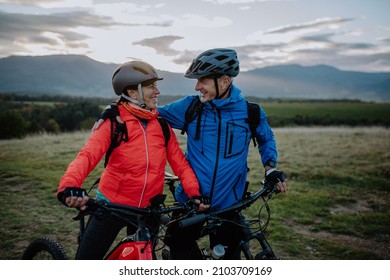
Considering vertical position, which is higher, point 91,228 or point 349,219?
point 91,228

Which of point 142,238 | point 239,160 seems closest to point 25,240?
point 142,238

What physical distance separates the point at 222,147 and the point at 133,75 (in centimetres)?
100

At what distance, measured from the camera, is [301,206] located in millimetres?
7191

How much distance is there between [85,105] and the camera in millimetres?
39094

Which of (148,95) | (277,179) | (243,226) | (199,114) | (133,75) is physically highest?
(133,75)

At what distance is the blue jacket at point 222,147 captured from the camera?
286 centimetres

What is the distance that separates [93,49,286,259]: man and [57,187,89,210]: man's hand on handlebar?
1042 millimetres

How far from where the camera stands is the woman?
268 centimetres

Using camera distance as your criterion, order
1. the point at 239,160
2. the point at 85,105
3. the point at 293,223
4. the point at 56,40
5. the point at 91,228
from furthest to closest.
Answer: the point at 85,105
the point at 56,40
the point at 293,223
the point at 239,160
the point at 91,228

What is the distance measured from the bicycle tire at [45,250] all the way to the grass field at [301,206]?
1.54 metres

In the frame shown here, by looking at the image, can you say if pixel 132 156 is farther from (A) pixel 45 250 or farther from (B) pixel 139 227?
(A) pixel 45 250

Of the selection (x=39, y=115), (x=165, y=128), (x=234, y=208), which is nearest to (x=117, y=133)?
(x=165, y=128)

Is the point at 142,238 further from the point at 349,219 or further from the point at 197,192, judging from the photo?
the point at 349,219

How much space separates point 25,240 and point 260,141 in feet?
13.8
